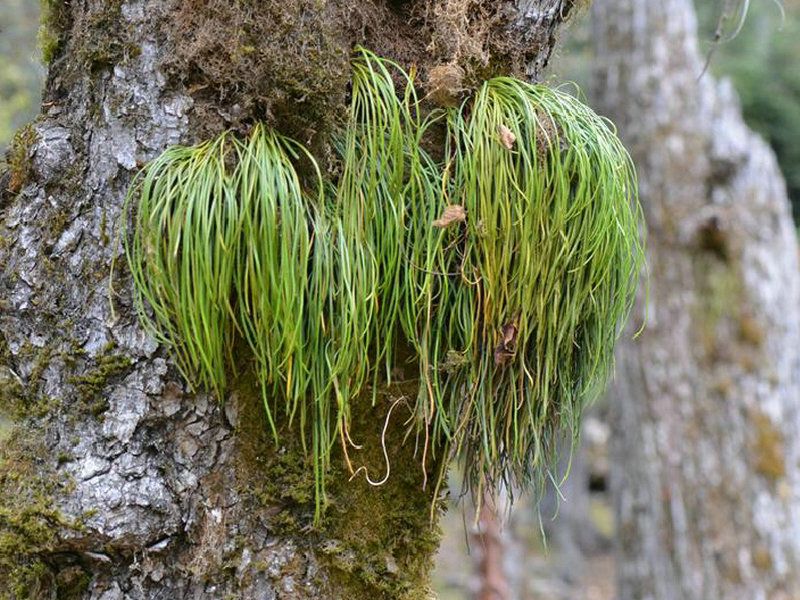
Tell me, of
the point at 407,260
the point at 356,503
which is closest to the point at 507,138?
the point at 407,260

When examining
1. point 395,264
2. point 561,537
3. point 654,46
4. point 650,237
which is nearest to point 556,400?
point 395,264

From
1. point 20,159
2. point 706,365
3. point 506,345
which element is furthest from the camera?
point 706,365

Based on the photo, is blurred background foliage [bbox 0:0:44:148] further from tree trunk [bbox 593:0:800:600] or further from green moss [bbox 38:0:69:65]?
tree trunk [bbox 593:0:800:600]

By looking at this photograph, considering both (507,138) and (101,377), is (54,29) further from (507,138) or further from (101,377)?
(507,138)

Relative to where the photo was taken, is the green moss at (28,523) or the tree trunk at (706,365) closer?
the green moss at (28,523)

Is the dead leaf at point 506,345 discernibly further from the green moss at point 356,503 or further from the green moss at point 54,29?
the green moss at point 54,29

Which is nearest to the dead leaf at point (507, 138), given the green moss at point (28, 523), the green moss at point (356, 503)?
the green moss at point (356, 503)
